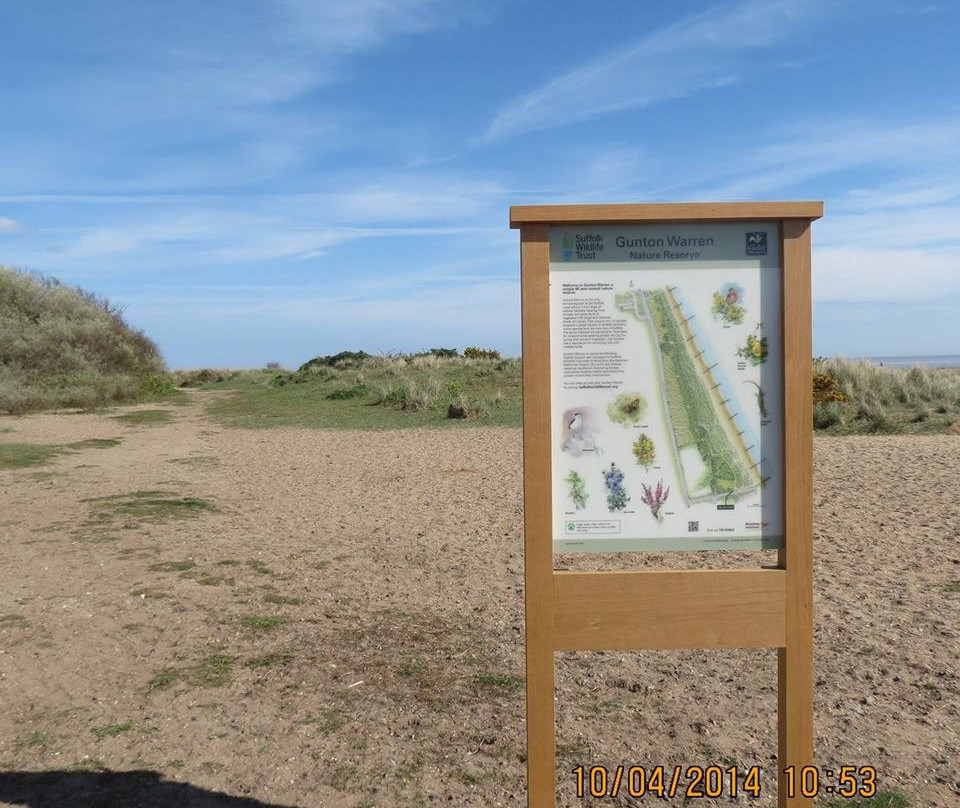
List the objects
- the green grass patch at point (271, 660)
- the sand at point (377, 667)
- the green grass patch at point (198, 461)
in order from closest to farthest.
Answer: the sand at point (377, 667) < the green grass patch at point (271, 660) < the green grass patch at point (198, 461)

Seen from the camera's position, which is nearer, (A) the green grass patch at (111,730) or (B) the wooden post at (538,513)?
(B) the wooden post at (538,513)

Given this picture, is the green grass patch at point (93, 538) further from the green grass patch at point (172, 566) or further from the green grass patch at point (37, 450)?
the green grass patch at point (37, 450)

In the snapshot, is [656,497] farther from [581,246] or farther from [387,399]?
[387,399]

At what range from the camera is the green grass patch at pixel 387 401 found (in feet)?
64.7

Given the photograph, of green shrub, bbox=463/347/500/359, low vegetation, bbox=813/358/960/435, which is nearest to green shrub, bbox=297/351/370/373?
green shrub, bbox=463/347/500/359

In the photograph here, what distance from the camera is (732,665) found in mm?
4711

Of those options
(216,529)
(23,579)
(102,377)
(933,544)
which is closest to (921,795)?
(933,544)

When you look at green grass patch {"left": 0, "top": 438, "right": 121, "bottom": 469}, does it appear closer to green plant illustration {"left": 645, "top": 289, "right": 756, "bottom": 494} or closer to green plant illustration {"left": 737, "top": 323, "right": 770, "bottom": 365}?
green plant illustration {"left": 645, "top": 289, "right": 756, "bottom": 494}

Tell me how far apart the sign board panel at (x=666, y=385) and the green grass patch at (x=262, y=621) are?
311 cm

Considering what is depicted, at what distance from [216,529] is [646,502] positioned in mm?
6285

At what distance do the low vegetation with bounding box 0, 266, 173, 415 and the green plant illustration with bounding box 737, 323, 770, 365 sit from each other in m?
21.6

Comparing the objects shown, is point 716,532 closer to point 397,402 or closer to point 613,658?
point 613,658
